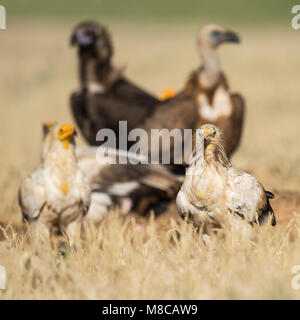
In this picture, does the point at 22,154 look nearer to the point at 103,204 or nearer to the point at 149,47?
the point at 103,204

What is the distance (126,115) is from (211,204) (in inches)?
164

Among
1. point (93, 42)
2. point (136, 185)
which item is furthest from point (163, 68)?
point (136, 185)

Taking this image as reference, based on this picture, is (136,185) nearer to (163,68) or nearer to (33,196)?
(33,196)

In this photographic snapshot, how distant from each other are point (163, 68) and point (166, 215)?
17294mm

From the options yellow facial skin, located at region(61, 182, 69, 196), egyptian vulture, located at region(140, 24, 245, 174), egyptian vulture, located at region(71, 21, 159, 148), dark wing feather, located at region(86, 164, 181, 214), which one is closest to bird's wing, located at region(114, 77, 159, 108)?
egyptian vulture, located at region(71, 21, 159, 148)

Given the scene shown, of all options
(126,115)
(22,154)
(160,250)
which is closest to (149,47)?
(22,154)

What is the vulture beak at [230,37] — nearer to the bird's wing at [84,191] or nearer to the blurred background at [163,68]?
the blurred background at [163,68]

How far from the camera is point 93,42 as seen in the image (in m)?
8.52

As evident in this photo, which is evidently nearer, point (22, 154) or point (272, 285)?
point (272, 285)

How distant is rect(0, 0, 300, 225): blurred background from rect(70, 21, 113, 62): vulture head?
0.92 meters

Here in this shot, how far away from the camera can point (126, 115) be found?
8.10m

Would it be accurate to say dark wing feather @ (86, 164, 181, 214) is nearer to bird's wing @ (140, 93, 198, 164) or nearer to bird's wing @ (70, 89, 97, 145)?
bird's wing @ (140, 93, 198, 164)

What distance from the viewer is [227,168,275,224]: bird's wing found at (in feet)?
13.3
